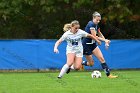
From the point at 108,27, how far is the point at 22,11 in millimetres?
5193

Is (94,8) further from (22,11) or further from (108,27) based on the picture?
(22,11)

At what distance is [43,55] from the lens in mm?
23047

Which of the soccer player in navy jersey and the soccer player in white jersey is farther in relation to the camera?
the soccer player in navy jersey

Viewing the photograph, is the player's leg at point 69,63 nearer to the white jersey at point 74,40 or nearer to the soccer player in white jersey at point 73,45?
the soccer player in white jersey at point 73,45

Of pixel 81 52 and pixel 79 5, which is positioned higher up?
pixel 79 5

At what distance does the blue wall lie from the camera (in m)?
22.7

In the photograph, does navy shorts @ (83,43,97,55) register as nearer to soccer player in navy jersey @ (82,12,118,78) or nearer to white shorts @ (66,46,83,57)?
soccer player in navy jersey @ (82,12,118,78)

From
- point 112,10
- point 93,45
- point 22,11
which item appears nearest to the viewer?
point 93,45

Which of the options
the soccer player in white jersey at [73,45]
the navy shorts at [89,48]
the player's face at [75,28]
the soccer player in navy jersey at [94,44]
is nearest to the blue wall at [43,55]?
the soccer player in navy jersey at [94,44]

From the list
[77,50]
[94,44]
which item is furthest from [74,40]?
[94,44]

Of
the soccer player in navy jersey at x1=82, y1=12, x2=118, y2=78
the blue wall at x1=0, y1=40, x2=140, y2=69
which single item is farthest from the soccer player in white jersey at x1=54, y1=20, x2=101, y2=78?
the blue wall at x1=0, y1=40, x2=140, y2=69

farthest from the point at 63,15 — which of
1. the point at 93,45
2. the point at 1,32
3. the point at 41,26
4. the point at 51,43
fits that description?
the point at 93,45

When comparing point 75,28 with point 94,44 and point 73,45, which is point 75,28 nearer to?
point 73,45

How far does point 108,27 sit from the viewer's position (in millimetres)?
28828
